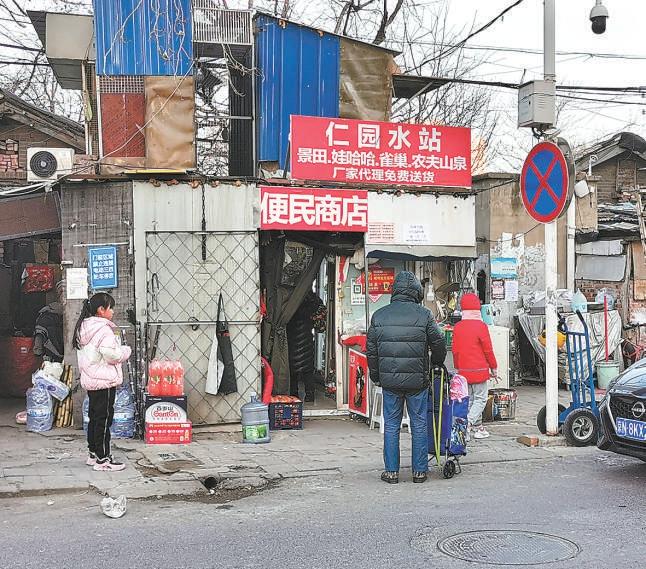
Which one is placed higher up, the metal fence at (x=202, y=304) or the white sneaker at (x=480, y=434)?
the metal fence at (x=202, y=304)

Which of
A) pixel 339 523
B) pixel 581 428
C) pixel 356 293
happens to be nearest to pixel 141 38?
pixel 356 293

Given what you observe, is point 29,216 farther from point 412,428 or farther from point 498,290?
point 498,290

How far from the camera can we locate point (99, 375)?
798 cm

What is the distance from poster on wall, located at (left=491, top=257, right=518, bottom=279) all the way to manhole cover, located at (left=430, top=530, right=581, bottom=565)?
914 centimetres

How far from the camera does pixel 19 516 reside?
6422mm

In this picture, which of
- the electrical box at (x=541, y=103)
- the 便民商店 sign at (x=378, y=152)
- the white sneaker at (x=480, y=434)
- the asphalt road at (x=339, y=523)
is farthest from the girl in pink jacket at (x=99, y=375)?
the electrical box at (x=541, y=103)

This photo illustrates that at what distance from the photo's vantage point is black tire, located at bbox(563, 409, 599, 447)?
360 inches

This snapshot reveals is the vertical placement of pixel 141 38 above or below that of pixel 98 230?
above

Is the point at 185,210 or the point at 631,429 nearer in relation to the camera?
the point at 631,429

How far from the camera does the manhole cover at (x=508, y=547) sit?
521 centimetres

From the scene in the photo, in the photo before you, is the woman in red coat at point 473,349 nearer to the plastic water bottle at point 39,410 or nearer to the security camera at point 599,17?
the security camera at point 599,17

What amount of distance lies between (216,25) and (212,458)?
18.6ft

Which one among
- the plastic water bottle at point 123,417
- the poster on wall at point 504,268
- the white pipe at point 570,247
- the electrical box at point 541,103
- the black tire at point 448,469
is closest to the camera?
the black tire at point 448,469

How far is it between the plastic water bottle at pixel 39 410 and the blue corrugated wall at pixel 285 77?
164 inches
